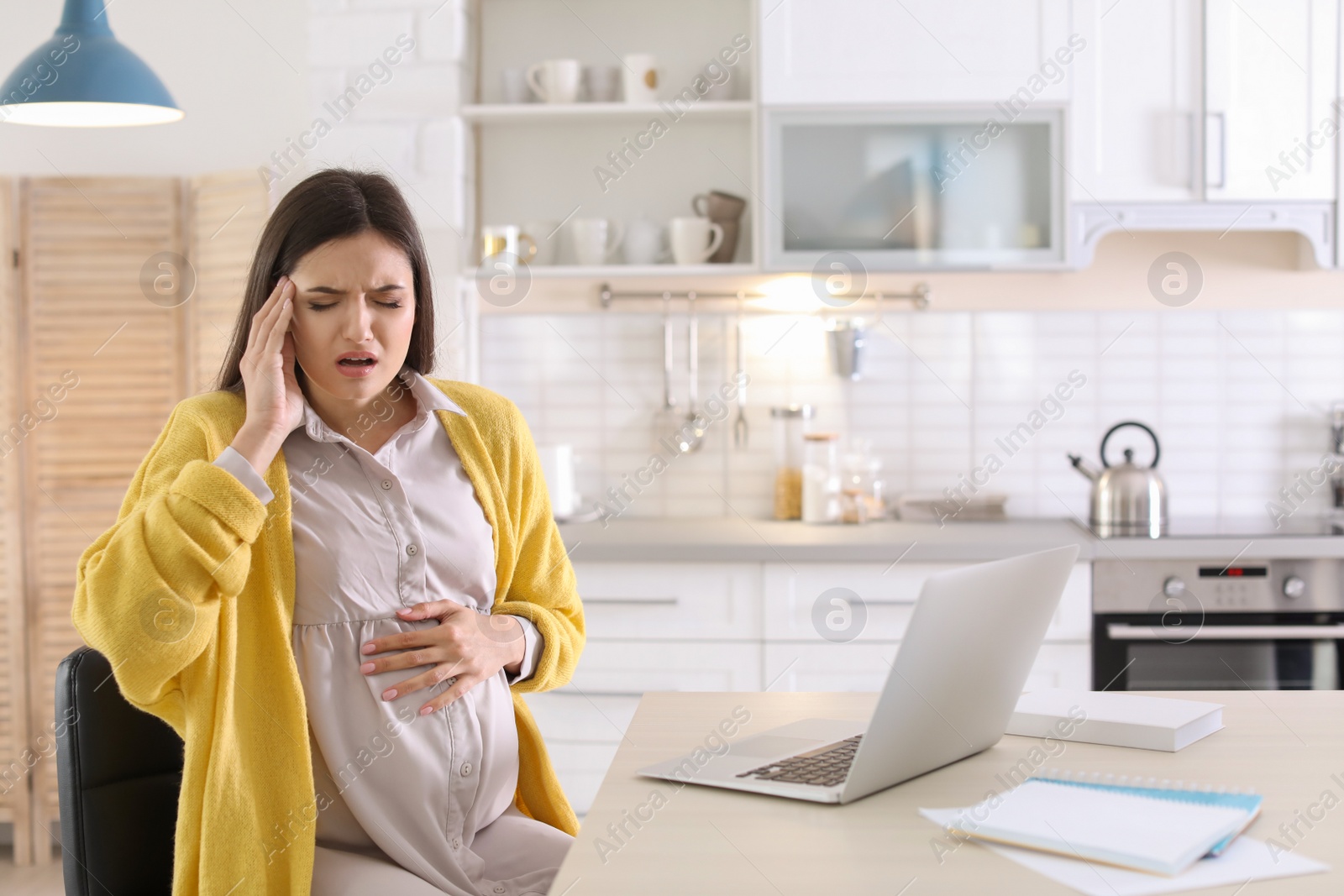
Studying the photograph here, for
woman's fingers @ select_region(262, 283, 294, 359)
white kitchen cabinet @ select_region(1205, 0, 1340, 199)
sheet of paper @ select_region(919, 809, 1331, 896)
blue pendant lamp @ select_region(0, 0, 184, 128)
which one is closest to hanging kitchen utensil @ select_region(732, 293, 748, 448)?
white kitchen cabinet @ select_region(1205, 0, 1340, 199)

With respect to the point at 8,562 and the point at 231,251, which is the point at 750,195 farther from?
the point at 8,562

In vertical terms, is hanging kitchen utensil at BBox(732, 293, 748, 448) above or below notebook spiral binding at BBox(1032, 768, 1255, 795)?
above

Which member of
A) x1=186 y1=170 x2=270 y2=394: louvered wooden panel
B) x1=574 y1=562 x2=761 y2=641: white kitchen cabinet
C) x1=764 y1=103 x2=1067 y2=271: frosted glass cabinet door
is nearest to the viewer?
x1=574 y1=562 x2=761 y2=641: white kitchen cabinet

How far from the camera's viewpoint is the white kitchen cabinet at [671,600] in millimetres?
2650

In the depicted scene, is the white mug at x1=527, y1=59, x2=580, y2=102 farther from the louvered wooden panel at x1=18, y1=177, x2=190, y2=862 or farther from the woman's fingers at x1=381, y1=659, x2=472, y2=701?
the woman's fingers at x1=381, y1=659, x2=472, y2=701

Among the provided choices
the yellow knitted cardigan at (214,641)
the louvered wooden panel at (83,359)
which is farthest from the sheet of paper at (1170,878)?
the louvered wooden panel at (83,359)

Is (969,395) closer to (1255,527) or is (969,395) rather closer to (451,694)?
(1255,527)

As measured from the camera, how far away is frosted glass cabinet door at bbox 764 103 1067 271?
2.79 meters

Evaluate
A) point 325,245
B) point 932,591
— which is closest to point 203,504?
point 325,245

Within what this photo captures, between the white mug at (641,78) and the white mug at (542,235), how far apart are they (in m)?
0.37

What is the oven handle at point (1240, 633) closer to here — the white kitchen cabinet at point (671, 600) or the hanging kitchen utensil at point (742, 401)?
the white kitchen cabinet at point (671, 600)

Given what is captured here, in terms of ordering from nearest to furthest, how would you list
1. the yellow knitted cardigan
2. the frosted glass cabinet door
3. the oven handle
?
the yellow knitted cardigan
the oven handle
the frosted glass cabinet door

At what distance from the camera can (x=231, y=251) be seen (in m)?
2.93

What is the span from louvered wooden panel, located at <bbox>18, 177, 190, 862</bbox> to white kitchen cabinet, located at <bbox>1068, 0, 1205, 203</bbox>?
88.3 inches
